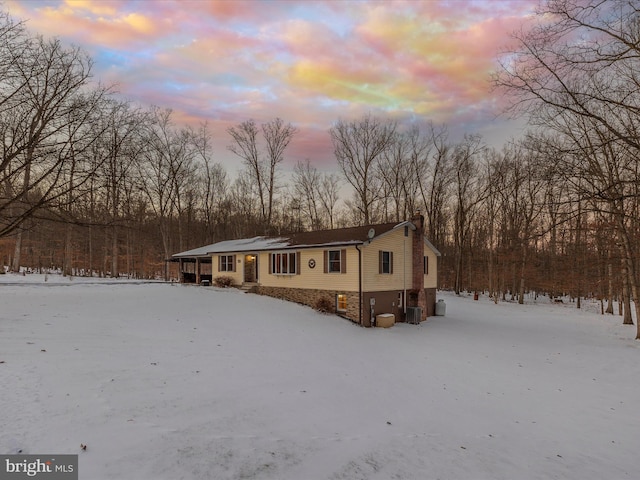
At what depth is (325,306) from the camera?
60.6ft

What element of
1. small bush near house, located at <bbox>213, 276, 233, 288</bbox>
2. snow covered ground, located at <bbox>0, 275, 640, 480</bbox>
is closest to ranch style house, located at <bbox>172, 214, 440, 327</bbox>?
small bush near house, located at <bbox>213, 276, 233, 288</bbox>

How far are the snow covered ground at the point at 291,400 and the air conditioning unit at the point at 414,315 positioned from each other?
4818mm

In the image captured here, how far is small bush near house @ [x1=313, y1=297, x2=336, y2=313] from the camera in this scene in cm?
1839

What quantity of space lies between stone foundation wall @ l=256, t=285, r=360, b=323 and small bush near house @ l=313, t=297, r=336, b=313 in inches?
4.3

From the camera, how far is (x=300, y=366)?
9453mm

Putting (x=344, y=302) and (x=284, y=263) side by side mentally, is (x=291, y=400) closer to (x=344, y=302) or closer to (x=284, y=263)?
(x=344, y=302)

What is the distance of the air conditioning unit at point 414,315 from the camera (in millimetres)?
19656

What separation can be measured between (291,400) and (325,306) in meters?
11.7

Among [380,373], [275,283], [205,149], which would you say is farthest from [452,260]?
[380,373]

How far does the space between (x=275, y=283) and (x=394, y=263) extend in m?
7.60

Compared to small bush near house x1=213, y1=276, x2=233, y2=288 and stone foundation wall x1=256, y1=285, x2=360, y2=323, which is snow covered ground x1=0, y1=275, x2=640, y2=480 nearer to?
stone foundation wall x1=256, y1=285, x2=360, y2=323
